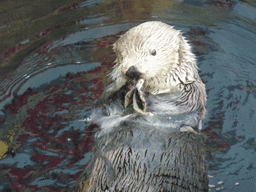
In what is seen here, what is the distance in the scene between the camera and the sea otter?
8.23 feet

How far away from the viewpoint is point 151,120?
2781mm

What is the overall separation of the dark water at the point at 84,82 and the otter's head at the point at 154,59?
2.34 ft

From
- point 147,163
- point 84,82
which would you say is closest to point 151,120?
point 147,163

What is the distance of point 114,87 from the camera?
3.08 metres

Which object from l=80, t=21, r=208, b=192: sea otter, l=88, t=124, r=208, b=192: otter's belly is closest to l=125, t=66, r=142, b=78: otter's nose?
l=80, t=21, r=208, b=192: sea otter

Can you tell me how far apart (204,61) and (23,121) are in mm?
2445

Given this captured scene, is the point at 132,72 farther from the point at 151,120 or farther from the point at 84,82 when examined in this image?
the point at 84,82

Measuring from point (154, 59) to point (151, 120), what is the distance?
1.82 feet

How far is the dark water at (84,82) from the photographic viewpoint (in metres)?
3.12

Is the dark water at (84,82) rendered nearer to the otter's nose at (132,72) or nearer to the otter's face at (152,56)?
the otter's face at (152,56)

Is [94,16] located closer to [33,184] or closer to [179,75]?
[179,75]

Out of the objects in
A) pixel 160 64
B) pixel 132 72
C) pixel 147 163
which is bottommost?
pixel 147 163

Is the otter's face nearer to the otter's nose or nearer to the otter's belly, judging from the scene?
Answer: the otter's nose

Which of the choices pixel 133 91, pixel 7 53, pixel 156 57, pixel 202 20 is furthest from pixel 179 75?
pixel 7 53
